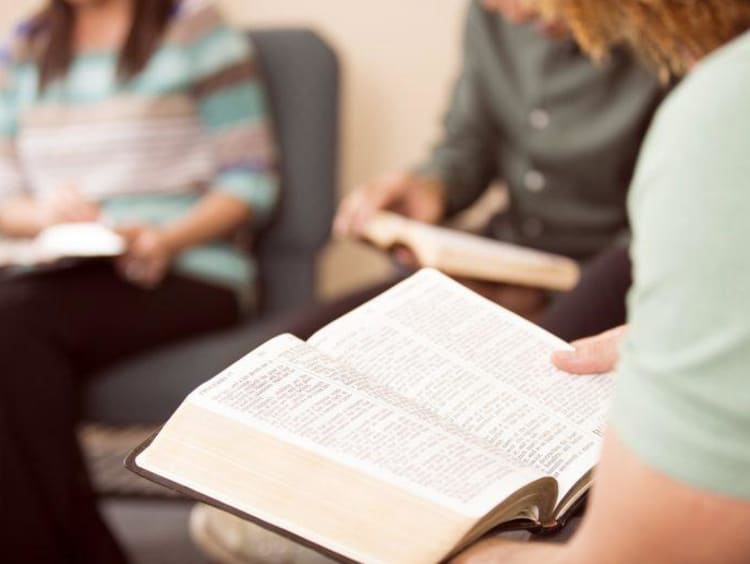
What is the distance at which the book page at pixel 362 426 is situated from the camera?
1.83ft

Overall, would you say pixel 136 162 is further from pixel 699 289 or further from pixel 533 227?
pixel 699 289

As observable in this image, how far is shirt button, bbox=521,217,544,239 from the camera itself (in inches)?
→ 55.1

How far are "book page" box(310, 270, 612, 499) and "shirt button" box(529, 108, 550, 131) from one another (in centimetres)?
68

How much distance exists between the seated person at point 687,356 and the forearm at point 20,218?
1192mm

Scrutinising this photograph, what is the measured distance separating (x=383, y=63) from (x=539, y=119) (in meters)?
0.56

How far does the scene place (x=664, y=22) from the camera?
82cm

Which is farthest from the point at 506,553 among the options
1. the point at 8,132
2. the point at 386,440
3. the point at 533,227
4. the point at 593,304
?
the point at 8,132

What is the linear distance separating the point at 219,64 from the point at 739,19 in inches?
35.4

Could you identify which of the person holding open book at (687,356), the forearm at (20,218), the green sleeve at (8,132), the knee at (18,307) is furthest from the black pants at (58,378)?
the person holding open book at (687,356)

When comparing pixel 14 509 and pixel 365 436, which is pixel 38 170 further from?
pixel 365 436

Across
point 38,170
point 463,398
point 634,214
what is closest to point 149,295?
point 38,170

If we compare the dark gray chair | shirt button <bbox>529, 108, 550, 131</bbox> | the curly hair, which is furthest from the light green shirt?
the dark gray chair

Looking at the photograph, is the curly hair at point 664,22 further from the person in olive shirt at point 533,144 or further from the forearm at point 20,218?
the forearm at point 20,218

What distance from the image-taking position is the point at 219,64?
1.54 metres
